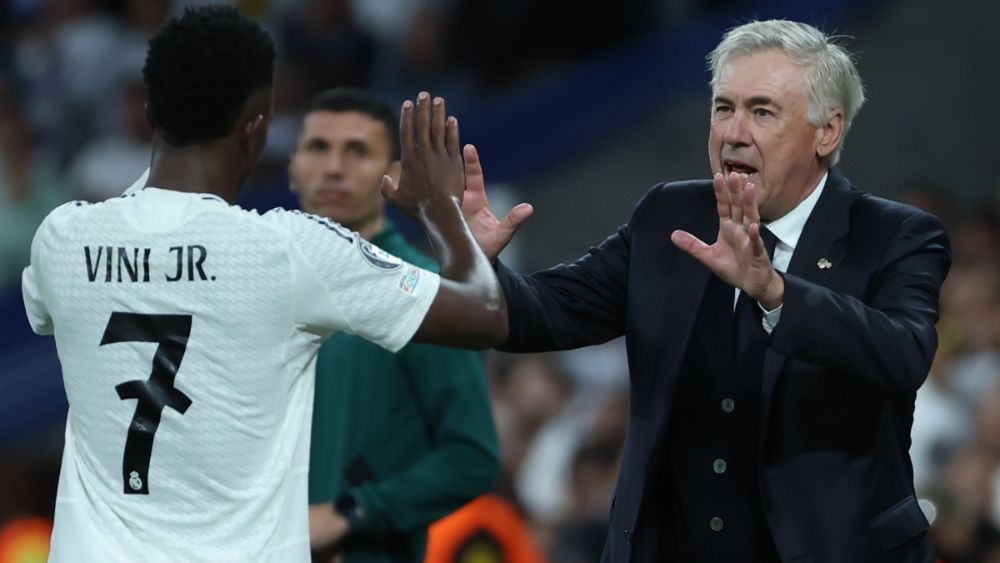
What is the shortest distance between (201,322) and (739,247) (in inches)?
39.7

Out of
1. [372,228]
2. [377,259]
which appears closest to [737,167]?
[377,259]

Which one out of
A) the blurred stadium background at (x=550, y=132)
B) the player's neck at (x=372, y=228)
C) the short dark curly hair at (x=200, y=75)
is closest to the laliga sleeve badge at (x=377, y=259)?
the short dark curly hair at (x=200, y=75)

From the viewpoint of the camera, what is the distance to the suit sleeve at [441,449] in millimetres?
4547

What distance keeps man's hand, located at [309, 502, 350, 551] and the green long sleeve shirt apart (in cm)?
7

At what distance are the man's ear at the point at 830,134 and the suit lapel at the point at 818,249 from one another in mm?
107

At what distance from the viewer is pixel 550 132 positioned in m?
8.97

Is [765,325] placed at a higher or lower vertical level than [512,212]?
lower

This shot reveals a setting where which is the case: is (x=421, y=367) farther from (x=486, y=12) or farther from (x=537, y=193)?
(x=486, y=12)

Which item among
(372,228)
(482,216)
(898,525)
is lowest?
(898,525)

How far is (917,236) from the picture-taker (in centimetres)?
371

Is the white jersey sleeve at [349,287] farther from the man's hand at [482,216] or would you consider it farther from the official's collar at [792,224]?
the official's collar at [792,224]

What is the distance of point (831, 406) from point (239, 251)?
Answer: 126 centimetres

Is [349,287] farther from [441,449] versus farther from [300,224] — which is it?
[441,449]

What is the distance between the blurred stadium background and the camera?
766 cm
